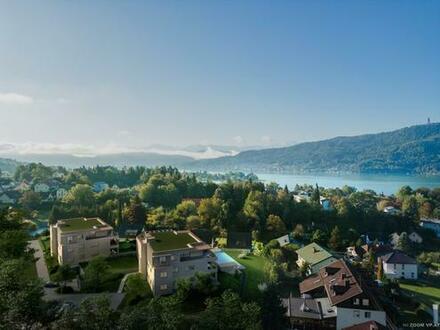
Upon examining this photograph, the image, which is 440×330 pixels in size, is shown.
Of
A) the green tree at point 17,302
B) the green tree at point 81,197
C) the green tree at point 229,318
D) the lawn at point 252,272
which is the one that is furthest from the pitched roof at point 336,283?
the green tree at point 81,197

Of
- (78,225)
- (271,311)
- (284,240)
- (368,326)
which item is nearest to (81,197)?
(78,225)

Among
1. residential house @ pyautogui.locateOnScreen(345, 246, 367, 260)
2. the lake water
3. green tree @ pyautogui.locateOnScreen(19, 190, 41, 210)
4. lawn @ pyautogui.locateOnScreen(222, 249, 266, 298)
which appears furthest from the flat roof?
the lake water

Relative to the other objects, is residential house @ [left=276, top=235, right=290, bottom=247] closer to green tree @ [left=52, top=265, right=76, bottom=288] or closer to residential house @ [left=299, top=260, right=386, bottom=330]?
residential house @ [left=299, top=260, right=386, bottom=330]

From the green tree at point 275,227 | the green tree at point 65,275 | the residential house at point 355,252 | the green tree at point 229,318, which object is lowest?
the residential house at point 355,252

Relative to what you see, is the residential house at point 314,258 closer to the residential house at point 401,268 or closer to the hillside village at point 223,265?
the hillside village at point 223,265

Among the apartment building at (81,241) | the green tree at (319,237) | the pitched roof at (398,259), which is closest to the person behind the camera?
the apartment building at (81,241)

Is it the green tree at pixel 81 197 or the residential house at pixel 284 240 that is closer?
the residential house at pixel 284 240

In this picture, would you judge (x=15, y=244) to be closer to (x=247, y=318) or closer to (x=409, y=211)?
(x=247, y=318)
